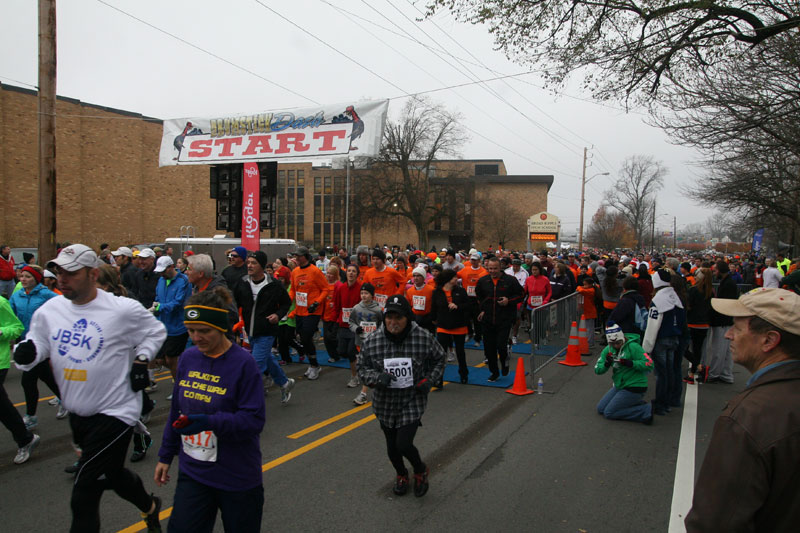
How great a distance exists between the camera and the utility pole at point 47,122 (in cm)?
977

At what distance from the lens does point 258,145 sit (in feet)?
36.7

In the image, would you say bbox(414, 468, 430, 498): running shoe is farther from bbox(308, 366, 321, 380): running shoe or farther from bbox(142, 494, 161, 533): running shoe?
bbox(308, 366, 321, 380): running shoe

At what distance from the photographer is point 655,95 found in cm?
1120

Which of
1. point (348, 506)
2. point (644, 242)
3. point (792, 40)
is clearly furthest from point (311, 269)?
point (644, 242)

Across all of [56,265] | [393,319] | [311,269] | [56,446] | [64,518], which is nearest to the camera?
[56,265]

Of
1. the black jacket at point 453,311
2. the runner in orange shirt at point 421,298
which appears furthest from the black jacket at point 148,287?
the black jacket at point 453,311

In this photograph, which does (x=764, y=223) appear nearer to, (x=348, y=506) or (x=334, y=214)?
(x=348, y=506)

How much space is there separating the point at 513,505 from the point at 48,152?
10.7 metres

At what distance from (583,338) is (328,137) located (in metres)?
7.08

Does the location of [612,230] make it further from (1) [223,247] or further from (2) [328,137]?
(2) [328,137]

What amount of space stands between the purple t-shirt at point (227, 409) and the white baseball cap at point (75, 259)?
1091 mm

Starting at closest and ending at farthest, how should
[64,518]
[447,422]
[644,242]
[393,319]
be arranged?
[64,518]
[393,319]
[447,422]
[644,242]

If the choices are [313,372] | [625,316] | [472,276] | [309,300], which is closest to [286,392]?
[313,372]

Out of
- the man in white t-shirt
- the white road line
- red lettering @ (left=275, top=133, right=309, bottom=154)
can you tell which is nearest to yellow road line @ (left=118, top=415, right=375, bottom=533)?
the man in white t-shirt
